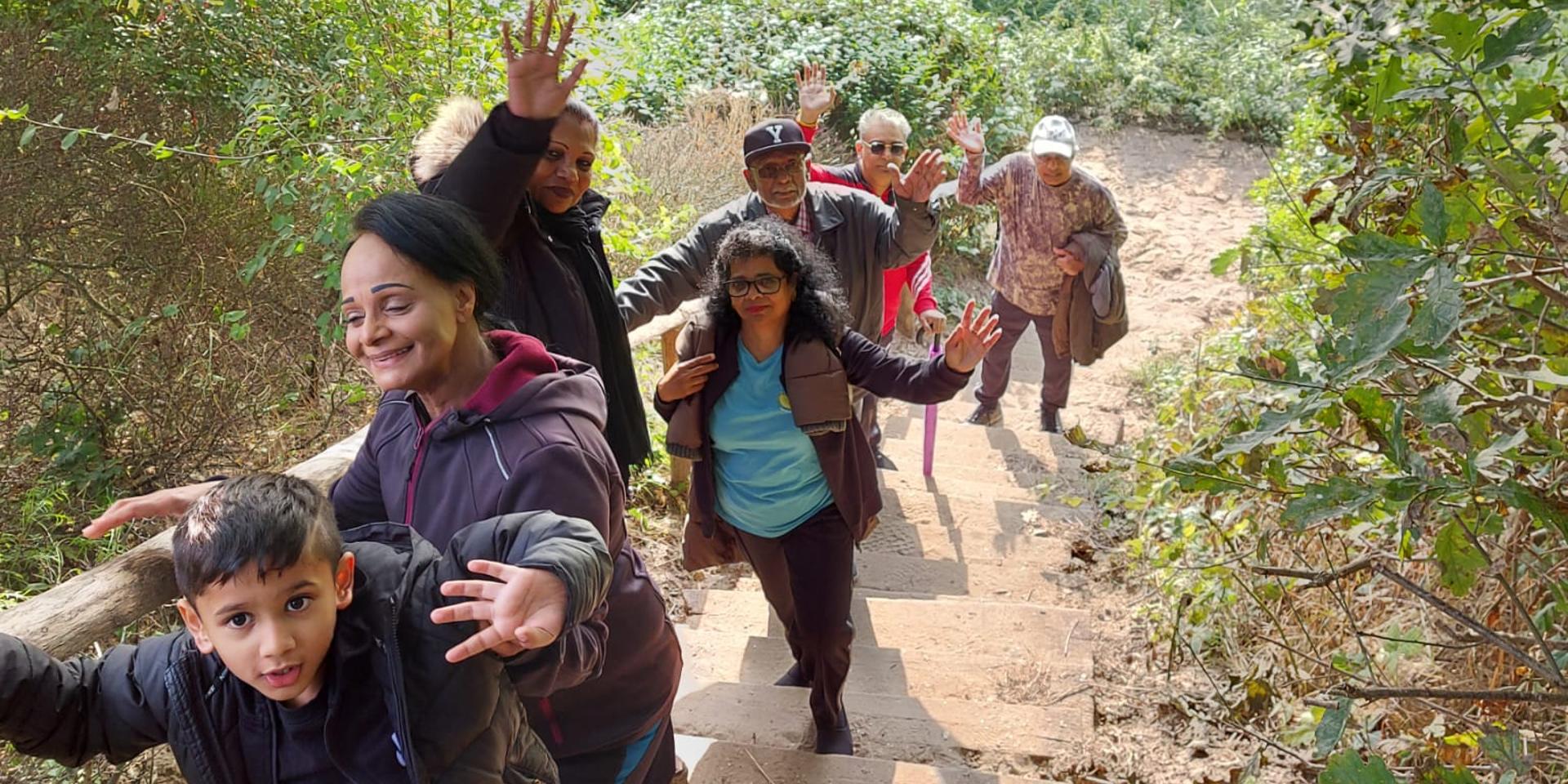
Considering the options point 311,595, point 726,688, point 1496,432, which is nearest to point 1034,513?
point 726,688

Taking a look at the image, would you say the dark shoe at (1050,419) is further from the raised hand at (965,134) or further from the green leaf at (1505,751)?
the green leaf at (1505,751)

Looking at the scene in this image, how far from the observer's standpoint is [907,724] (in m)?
3.91

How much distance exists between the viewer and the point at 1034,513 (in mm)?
5875

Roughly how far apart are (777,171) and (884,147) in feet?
4.22

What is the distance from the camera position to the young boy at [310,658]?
5.16 ft

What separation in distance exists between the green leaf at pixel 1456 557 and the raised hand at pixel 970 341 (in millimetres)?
1543

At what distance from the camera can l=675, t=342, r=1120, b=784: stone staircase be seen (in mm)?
3643

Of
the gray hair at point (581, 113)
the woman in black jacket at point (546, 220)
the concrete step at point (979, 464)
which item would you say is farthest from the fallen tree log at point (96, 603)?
the concrete step at point (979, 464)

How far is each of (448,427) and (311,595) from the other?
0.43 metres

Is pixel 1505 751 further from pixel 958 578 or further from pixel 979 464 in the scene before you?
pixel 979 464

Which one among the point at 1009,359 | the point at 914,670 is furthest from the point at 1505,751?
the point at 1009,359

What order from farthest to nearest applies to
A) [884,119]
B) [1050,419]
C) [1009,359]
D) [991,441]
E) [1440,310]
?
[1050,419] < [1009,359] < [991,441] < [884,119] < [1440,310]

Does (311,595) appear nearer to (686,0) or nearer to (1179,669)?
(1179,669)

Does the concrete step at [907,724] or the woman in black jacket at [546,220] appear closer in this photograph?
the woman in black jacket at [546,220]
